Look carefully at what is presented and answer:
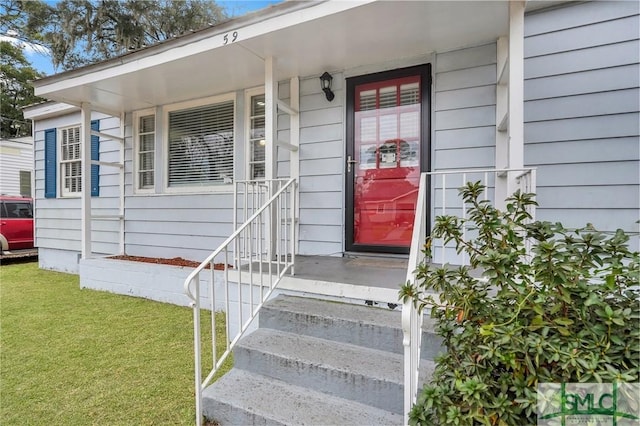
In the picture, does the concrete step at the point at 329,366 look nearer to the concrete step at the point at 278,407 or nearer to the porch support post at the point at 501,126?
the concrete step at the point at 278,407

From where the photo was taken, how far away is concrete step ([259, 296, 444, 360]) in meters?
2.10

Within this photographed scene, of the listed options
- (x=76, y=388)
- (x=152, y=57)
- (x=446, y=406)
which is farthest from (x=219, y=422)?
(x=152, y=57)

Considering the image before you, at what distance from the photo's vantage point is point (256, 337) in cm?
234

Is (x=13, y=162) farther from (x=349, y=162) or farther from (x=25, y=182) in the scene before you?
(x=349, y=162)

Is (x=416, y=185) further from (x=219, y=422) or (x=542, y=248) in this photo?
(x=219, y=422)

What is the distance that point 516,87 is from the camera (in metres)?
2.30

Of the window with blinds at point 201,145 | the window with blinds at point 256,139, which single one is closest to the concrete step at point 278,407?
the window with blinds at point 256,139

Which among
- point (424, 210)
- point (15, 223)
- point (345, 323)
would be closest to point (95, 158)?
point (15, 223)

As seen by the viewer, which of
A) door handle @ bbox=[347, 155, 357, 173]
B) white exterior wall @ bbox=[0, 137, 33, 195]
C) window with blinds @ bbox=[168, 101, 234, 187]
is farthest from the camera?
white exterior wall @ bbox=[0, 137, 33, 195]

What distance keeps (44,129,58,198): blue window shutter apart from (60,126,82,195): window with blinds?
16 cm

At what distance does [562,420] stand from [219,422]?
5.41 feet

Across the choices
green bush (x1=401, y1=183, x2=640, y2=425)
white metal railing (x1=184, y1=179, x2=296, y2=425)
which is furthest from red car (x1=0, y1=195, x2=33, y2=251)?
green bush (x1=401, y1=183, x2=640, y2=425)

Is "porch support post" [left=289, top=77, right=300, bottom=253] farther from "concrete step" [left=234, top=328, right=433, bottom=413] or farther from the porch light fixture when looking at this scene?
"concrete step" [left=234, top=328, right=433, bottom=413]

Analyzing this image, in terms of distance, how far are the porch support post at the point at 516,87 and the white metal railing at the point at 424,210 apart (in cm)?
14
